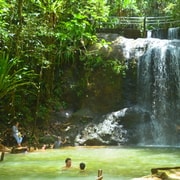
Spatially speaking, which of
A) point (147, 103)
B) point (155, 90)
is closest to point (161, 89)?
point (155, 90)

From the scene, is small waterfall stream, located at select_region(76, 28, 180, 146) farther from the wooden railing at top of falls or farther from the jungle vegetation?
the wooden railing at top of falls

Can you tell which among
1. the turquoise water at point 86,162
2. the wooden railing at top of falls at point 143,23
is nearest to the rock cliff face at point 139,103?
the turquoise water at point 86,162

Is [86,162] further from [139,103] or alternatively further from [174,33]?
[174,33]

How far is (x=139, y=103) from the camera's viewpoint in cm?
1633

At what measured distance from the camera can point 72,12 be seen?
15.7 metres

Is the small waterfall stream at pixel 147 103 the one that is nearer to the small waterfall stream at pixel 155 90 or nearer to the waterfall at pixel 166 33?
the small waterfall stream at pixel 155 90

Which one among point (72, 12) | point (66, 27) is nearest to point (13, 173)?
point (66, 27)

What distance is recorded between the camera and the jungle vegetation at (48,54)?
536 inches

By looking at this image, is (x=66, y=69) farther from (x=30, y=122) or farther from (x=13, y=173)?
(x=13, y=173)

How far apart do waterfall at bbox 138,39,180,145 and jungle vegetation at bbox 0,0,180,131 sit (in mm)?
1103

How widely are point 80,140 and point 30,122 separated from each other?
211cm

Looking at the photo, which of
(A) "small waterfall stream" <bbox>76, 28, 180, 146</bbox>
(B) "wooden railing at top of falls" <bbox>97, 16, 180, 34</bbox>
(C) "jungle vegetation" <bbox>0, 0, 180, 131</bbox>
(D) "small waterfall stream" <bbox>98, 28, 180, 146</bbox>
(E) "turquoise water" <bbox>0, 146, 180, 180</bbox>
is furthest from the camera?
(B) "wooden railing at top of falls" <bbox>97, 16, 180, 34</bbox>

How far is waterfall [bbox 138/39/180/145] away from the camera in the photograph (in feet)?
49.1

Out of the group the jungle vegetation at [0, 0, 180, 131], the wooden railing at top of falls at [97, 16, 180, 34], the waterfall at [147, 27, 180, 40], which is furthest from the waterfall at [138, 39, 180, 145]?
the wooden railing at top of falls at [97, 16, 180, 34]
